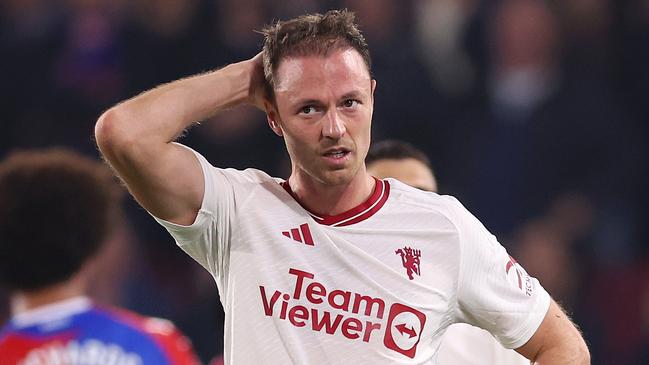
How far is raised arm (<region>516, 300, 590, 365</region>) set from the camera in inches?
156

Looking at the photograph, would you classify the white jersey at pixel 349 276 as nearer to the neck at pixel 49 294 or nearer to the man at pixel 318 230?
the man at pixel 318 230

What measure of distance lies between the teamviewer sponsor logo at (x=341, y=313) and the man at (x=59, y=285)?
1.12 ft

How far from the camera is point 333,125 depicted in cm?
384

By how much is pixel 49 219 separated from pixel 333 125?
88 centimetres

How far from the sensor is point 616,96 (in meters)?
8.47

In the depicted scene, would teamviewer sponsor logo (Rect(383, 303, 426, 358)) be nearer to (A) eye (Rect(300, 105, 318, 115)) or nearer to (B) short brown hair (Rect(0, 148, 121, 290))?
(A) eye (Rect(300, 105, 318, 115))

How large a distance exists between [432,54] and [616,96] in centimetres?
125

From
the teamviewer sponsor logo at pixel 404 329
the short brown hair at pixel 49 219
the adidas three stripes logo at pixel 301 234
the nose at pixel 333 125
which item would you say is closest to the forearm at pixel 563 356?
the teamviewer sponsor logo at pixel 404 329

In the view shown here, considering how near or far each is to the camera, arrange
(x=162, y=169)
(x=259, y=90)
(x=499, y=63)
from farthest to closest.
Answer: (x=499, y=63)
(x=259, y=90)
(x=162, y=169)

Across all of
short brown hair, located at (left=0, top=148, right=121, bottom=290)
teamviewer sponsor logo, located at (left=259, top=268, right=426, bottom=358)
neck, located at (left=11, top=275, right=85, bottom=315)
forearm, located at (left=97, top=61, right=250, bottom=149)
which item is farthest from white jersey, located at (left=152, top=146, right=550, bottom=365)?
neck, located at (left=11, top=275, right=85, bottom=315)

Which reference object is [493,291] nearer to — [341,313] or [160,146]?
[341,313]

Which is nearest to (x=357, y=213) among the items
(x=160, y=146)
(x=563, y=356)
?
(x=160, y=146)

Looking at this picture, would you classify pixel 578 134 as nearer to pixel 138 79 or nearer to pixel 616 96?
pixel 616 96

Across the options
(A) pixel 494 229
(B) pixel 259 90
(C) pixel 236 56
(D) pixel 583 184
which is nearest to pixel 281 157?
(C) pixel 236 56
